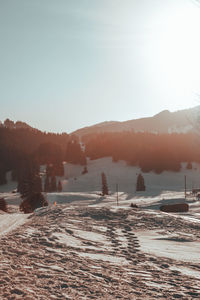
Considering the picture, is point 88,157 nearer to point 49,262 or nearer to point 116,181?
point 116,181

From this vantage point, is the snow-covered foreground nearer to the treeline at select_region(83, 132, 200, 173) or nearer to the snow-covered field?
the snow-covered field

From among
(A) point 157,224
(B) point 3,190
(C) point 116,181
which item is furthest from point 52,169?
(A) point 157,224

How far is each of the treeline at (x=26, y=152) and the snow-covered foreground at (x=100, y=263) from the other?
306ft

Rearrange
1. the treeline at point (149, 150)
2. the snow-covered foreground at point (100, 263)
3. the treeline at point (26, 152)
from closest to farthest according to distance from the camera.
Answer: the snow-covered foreground at point (100, 263), the treeline at point (149, 150), the treeline at point (26, 152)

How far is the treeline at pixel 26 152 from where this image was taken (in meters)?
111

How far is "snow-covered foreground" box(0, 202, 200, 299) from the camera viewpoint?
448 centimetres

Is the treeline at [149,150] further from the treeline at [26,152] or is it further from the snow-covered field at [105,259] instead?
the snow-covered field at [105,259]

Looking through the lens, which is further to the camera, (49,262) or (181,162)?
(181,162)

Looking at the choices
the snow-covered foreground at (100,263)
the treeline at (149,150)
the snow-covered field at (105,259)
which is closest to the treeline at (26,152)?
the treeline at (149,150)

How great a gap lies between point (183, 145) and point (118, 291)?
380 feet

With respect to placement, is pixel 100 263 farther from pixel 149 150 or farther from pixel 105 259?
pixel 149 150

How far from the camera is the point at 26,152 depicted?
431 feet

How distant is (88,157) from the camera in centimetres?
13212

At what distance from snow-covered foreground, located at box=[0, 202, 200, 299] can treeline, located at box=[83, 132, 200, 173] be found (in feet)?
312
